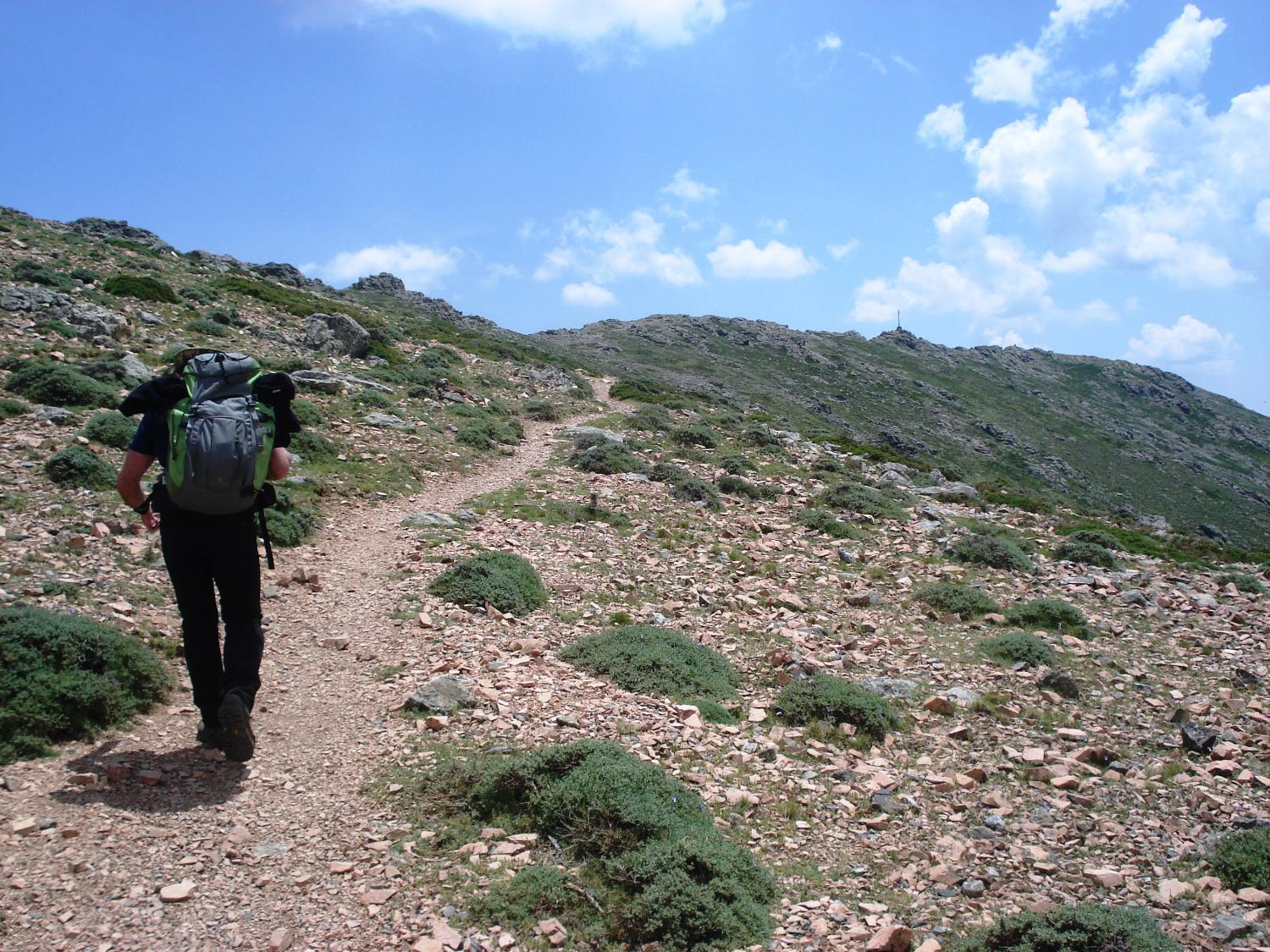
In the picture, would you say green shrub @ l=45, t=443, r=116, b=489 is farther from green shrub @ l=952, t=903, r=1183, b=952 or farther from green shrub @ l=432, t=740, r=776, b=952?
green shrub @ l=952, t=903, r=1183, b=952

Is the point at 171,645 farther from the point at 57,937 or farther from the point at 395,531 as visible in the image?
the point at 395,531

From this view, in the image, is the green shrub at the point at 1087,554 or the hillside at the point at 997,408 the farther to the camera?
the hillside at the point at 997,408

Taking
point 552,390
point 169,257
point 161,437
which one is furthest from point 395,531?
point 169,257

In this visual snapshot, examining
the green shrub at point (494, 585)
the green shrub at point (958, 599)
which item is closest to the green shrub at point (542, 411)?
the green shrub at point (494, 585)

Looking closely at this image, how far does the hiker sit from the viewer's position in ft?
17.3

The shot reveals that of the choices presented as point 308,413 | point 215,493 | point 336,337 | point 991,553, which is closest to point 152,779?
point 215,493

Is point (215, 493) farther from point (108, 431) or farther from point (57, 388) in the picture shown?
point (57, 388)

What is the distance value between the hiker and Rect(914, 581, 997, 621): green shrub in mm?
10892

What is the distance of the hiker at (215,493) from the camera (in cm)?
526

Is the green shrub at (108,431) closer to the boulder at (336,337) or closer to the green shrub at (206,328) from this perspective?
the green shrub at (206,328)

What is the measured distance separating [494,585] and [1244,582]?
15.2 meters

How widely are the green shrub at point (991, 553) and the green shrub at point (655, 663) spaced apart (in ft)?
27.9

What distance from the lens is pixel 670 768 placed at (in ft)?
22.4

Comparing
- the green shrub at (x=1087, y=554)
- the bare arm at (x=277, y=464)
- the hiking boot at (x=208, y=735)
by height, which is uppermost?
the green shrub at (x=1087, y=554)
